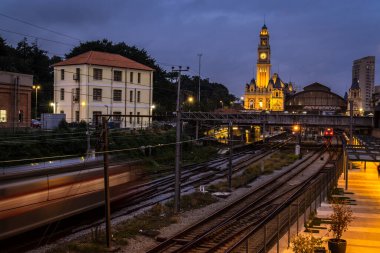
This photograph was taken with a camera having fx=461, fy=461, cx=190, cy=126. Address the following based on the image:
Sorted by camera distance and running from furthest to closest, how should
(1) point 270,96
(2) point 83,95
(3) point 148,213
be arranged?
1. (1) point 270,96
2. (2) point 83,95
3. (3) point 148,213

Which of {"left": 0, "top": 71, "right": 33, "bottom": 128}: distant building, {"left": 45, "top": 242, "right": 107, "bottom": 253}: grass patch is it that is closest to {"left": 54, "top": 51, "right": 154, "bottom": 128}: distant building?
{"left": 0, "top": 71, "right": 33, "bottom": 128}: distant building

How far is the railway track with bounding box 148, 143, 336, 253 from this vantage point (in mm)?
18500

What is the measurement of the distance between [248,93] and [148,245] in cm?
17927

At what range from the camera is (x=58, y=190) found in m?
19.4

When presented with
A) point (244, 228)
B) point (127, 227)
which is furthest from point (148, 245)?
point (244, 228)

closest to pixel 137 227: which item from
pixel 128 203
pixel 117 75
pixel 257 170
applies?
pixel 128 203

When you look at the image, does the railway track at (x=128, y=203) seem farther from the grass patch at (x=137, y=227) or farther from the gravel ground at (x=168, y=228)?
the grass patch at (x=137, y=227)

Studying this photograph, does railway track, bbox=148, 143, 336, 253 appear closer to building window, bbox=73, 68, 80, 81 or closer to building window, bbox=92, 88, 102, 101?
building window, bbox=92, 88, 102, 101

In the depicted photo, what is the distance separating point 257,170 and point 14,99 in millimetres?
25194

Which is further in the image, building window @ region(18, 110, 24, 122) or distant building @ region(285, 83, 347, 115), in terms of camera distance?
distant building @ region(285, 83, 347, 115)

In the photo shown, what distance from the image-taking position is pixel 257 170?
151ft

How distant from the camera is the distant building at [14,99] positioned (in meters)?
44.5

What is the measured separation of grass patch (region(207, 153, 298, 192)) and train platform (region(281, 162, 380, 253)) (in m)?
7.69

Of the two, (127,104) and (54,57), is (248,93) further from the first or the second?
(127,104)
